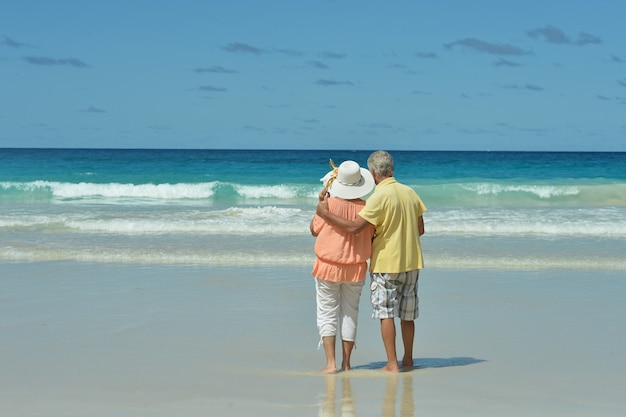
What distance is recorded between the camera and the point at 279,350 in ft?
20.0

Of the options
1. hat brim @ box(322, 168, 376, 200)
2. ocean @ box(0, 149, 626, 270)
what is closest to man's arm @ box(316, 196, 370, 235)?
hat brim @ box(322, 168, 376, 200)

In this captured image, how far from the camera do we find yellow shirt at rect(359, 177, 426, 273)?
17.1 feet

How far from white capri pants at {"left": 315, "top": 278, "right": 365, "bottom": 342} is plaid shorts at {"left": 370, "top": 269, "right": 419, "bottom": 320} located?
0.39 ft

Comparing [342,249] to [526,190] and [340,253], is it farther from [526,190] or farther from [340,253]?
[526,190]

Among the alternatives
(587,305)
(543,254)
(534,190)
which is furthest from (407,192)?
(534,190)

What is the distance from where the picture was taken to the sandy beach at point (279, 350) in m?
4.69

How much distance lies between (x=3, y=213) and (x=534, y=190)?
60.3 feet

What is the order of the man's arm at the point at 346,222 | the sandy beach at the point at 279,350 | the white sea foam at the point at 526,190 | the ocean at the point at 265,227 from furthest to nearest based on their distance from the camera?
1. the white sea foam at the point at 526,190
2. the ocean at the point at 265,227
3. the man's arm at the point at 346,222
4. the sandy beach at the point at 279,350

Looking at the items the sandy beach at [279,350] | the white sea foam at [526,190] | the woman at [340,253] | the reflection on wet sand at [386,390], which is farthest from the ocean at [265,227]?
the woman at [340,253]

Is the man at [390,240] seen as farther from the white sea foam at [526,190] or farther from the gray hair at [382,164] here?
the white sea foam at [526,190]

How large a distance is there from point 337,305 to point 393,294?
1.33 ft

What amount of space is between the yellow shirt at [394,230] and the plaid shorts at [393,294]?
0.22ft

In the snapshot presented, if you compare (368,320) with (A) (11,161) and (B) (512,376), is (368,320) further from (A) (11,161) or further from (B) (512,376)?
(A) (11,161)

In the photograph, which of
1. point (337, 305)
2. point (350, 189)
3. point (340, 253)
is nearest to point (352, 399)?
point (337, 305)
